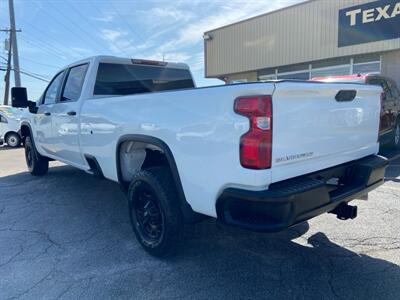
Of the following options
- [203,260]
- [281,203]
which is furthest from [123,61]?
[281,203]

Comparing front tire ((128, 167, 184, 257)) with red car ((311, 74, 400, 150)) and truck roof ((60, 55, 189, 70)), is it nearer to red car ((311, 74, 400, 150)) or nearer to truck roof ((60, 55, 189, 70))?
truck roof ((60, 55, 189, 70))

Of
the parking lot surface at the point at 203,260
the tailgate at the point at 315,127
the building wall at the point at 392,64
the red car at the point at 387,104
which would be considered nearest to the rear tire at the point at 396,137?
the red car at the point at 387,104

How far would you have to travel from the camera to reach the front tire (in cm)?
298

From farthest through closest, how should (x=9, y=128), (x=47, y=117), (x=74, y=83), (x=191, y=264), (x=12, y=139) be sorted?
(x=12, y=139)
(x=9, y=128)
(x=47, y=117)
(x=74, y=83)
(x=191, y=264)

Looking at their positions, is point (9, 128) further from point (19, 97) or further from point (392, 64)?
point (392, 64)

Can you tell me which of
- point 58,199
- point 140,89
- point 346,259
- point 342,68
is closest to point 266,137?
point 346,259

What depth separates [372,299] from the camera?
2.52 metres

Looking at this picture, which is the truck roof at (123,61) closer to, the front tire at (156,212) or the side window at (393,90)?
the front tire at (156,212)

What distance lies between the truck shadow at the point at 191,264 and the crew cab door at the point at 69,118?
93 cm

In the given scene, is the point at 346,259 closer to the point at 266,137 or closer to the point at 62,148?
the point at 266,137

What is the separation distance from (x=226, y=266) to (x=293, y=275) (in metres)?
0.59

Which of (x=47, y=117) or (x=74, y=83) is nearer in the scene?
(x=74, y=83)

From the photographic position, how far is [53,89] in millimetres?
5691

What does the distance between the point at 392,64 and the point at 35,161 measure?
12398mm
